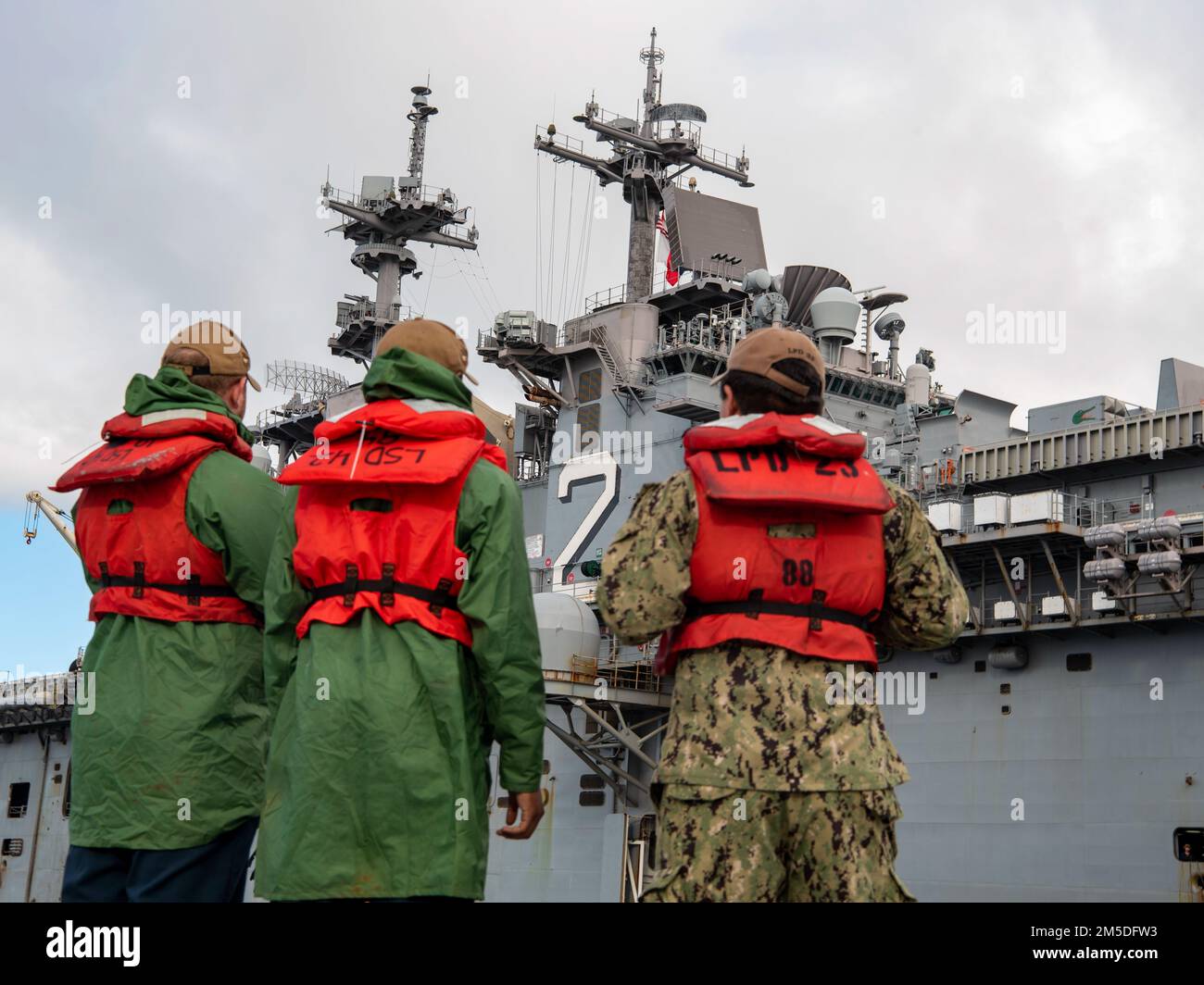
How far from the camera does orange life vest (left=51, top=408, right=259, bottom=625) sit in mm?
5973

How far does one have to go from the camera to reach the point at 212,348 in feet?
21.3

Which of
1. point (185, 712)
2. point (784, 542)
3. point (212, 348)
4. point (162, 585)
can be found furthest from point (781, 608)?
point (212, 348)

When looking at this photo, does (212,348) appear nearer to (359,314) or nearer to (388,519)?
(388,519)

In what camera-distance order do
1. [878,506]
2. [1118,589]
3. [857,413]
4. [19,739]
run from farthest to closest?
[19,739], [857,413], [1118,589], [878,506]

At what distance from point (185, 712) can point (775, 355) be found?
2.98m

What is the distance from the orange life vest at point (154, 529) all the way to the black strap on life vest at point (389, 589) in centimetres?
112

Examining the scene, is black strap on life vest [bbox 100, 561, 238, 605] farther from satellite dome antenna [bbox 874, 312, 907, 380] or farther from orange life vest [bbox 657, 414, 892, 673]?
satellite dome antenna [bbox 874, 312, 907, 380]

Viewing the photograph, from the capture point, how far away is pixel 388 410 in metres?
5.38

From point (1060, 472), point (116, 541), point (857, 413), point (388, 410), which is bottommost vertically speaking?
point (116, 541)

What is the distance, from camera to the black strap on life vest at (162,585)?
236 inches
